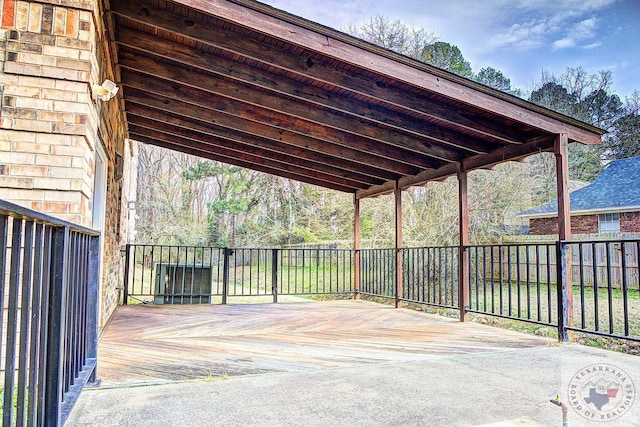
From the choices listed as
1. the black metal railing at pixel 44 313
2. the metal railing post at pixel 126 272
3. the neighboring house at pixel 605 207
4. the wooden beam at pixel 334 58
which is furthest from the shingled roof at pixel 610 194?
the black metal railing at pixel 44 313

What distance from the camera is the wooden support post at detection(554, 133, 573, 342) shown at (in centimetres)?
359

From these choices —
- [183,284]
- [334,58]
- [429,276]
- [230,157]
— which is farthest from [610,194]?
[334,58]

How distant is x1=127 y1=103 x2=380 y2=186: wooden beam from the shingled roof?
389 inches

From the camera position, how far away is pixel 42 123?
7.34 feet

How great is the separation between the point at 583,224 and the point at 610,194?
119cm

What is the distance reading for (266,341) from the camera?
11.9 feet

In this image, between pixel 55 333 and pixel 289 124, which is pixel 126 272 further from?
pixel 55 333

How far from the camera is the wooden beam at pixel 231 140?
5.12 m

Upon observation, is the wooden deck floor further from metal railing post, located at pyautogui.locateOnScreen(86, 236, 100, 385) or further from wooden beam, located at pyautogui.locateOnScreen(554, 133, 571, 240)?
wooden beam, located at pyautogui.locateOnScreen(554, 133, 571, 240)

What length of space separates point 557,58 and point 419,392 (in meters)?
18.2

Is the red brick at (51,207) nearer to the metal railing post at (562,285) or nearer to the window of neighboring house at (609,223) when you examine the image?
the metal railing post at (562,285)

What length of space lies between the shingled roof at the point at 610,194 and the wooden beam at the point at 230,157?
949cm

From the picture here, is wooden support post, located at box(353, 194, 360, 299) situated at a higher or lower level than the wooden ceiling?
lower

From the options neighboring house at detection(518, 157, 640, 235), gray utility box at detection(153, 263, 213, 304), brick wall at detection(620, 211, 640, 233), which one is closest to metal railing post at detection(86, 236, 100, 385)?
gray utility box at detection(153, 263, 213, 304)
